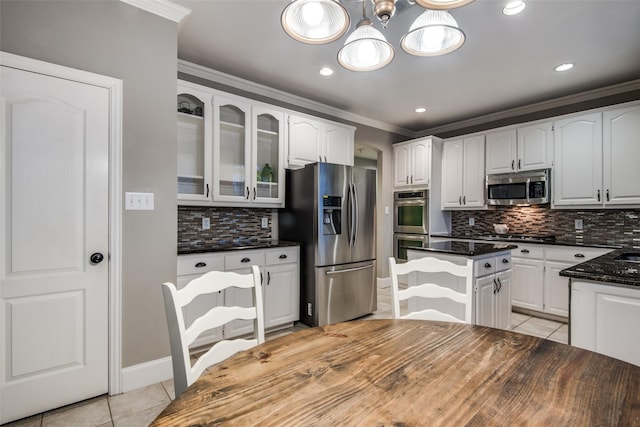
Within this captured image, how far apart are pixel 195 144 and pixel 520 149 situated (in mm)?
3919

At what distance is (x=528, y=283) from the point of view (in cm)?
373

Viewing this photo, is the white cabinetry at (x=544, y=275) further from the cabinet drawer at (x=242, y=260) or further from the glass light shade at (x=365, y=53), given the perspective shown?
the glass light shade at (x=365, y=53)

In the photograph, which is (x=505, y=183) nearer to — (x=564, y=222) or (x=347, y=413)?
(x=564, y=222)

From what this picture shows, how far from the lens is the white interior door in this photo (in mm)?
1757

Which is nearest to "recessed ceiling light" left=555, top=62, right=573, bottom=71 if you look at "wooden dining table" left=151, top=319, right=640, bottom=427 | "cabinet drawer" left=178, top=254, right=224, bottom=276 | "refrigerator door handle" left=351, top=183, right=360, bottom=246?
"refrigerator door handle" left=351, top=183, right=360, bottom=246

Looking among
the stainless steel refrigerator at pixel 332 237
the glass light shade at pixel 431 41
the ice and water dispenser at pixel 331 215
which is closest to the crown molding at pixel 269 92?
the stainless steel refrigerator at pixel 332 237

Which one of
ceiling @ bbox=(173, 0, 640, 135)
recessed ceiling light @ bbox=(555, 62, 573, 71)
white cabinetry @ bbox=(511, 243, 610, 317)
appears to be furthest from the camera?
white cabinetry @ bbox=(511, 243, 610, 317)

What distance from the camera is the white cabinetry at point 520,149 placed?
12.7ft

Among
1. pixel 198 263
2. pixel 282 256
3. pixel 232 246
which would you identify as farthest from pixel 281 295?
pixel 198 263

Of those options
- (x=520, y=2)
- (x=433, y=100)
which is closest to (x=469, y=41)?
(x=520, y=2)

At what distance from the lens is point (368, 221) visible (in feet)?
12.0

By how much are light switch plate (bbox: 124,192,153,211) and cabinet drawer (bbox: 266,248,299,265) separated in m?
1.24

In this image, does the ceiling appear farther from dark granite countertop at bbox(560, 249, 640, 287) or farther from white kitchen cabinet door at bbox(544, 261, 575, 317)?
white kitchen cabinet door at bbox(544, 261, 575, 317)

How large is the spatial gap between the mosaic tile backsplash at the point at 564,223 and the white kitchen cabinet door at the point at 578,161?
36cm
